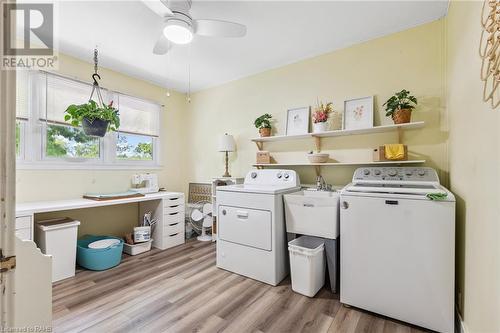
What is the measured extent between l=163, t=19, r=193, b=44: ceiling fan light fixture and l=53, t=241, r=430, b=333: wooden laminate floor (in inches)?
84.3

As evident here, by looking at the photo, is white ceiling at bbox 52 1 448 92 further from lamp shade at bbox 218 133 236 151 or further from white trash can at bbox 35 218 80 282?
white trash can at bbox 35 218 80 282

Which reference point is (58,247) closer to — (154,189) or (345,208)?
(154,189)

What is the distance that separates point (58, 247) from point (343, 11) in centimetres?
342

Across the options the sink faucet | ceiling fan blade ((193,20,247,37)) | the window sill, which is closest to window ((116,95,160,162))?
the window sill

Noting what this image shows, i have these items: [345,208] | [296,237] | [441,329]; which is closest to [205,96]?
[296,237]

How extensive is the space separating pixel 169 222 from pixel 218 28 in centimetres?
243

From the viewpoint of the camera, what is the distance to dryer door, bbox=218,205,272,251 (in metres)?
2.22

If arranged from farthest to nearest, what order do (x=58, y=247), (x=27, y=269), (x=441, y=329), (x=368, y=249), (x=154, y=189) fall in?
(x=154, y=189)
(x=58, y=247)
(x=368, y=249)
(x=441, y=329)
(x=27, y=269)

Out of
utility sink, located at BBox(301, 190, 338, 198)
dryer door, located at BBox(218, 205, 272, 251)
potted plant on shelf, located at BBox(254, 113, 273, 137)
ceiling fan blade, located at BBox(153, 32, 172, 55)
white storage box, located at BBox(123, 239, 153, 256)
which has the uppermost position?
ceiling fan blade, located at BBox(153, 32, 172, 55)

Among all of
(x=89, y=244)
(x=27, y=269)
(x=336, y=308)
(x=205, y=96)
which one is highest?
(x=205, y=96)

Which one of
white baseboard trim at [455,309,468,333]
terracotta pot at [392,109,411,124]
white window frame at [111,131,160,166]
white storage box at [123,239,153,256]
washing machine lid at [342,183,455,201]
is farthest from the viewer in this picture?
white window frame at [111,131,160,166]

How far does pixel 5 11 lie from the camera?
0.56m

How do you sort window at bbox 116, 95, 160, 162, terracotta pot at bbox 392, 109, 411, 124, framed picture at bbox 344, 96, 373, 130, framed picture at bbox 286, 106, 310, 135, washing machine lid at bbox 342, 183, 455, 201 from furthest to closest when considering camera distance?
window at bbox 116, 95, 160, 162
framed picture at bbox 286, 106, 310, 135
framed picture at bbox 344, 96, 373, 130
terracotta pot at bbox 392, 109, 411, 124
washing machine lid at bbox 342, 183, 455, 201

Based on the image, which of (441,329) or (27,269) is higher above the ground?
(27,269)
